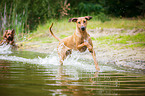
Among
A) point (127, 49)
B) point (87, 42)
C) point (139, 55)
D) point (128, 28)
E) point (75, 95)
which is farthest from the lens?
point (128, 28)

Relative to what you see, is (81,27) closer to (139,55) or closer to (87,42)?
(87,42)

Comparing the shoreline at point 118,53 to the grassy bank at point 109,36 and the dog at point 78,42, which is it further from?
the dog at point 78,42

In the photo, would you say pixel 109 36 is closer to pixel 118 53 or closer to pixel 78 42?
pixel 118 53

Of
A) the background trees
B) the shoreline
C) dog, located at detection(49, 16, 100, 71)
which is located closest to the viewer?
the shoreline

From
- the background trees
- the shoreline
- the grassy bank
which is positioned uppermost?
the background trees

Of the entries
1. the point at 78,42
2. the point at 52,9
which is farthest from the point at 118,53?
the point at 52,9

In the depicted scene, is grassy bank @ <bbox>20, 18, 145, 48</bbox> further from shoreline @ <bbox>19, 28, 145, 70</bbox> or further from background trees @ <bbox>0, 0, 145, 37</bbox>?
background trees @ <bbox>0, 0, 145, 37</bbox>

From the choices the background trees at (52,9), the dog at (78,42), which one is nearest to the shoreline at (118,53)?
the dog at (78,42)

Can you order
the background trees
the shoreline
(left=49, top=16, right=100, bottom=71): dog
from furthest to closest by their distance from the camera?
the background trees, (left=49, top=16, right=100, bottom=71): dog, the shoreline

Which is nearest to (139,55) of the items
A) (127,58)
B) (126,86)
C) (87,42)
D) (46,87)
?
(127,58)

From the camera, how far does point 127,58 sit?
6660 millimetres

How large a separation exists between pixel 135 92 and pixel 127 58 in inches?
149

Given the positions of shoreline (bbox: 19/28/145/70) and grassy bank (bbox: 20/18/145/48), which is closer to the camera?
shoreline (bbox: 19/28/145/70)

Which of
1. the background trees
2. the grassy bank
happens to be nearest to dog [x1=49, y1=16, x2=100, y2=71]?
the grassy bank
